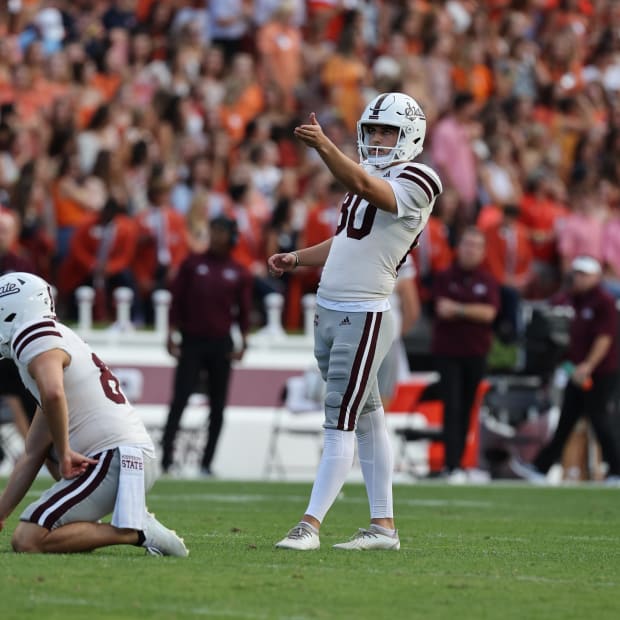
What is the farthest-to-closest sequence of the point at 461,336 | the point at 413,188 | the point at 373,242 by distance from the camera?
the point at 461,336
the point at 373,242
the point at 413,188

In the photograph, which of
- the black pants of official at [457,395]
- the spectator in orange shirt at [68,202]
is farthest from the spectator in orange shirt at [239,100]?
the black pants of official at [457,395]

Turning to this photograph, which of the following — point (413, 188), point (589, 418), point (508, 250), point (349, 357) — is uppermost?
point (413, 188)

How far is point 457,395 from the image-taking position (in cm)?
1557

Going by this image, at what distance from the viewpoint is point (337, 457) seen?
7.91m

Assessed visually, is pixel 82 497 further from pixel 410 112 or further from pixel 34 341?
pixel 410 112

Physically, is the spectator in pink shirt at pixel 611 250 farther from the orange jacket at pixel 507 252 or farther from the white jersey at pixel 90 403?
the white jersey at pixel 90 403

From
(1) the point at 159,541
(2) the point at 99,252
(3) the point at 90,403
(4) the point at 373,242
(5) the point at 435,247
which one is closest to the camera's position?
(3) the point at 90,403

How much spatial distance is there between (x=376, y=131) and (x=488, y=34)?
16682 millimetres

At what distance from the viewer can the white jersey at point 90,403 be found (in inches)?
285

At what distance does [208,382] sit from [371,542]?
7646mm

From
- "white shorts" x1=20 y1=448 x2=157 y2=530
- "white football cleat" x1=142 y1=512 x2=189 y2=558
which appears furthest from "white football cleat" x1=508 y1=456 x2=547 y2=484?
"white shorts" x1=20 y1=448 x2=157 y2=530

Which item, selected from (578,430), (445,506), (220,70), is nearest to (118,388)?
(445,506)

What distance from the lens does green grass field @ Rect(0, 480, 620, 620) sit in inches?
237

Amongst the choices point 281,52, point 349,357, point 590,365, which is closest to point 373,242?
point 349,357
